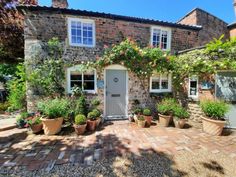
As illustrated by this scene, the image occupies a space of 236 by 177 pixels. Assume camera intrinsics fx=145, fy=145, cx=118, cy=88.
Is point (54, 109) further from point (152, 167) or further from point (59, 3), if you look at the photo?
point (59, 3)

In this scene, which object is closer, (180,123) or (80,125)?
(80,125)

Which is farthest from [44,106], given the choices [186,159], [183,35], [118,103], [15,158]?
[183,35]

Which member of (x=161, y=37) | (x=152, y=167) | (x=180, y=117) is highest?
(x=161, y=37)

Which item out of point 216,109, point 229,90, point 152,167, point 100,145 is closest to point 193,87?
point 229,90

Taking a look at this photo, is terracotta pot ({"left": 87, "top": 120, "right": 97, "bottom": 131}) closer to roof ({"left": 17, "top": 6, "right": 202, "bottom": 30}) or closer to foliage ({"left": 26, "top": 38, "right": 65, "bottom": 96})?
foliage ({"left": 26, "top": 38, "right": 65, "bottom": 96})

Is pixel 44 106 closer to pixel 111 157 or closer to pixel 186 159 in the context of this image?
pixel 111 157

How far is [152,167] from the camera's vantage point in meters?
3.13

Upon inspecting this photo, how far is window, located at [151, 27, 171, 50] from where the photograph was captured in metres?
7.69

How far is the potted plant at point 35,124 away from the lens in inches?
202

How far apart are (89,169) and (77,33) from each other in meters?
5.65

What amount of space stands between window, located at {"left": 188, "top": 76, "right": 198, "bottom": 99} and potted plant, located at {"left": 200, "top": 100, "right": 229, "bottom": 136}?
1.46m

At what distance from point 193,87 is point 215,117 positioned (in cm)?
199

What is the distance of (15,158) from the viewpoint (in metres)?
3.57

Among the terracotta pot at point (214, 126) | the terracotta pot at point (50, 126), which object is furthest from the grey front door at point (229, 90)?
the terracotta pot at point (50, 126)
